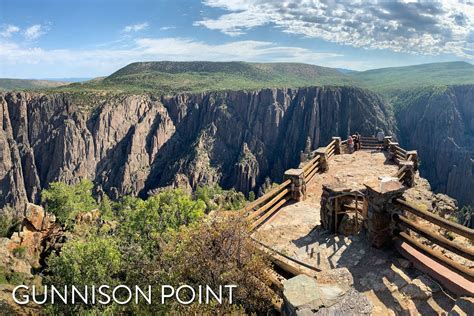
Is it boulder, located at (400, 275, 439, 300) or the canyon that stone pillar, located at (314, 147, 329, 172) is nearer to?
boulder, located at (400, 275, 439, 300)

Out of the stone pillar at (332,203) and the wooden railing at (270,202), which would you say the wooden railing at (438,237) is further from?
the wooden railing at (270,202)

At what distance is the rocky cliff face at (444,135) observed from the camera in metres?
131

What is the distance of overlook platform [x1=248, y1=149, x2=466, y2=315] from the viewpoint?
772cm

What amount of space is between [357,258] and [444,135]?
166 meters

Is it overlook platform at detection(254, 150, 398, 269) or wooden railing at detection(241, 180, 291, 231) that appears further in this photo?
wooden railing at detection(241, 180, 291, 231)

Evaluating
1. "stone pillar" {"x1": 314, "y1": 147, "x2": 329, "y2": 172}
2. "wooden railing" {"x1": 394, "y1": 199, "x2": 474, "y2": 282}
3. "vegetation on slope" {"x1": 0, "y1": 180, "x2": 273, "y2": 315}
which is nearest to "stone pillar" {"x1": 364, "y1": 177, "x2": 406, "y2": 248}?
"wooden railing" {"x1": 394, "y1": 199, "x2": 474, "y2": 282}

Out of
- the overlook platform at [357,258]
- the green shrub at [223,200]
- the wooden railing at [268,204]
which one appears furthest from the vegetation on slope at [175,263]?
the green shrub at [223,200]

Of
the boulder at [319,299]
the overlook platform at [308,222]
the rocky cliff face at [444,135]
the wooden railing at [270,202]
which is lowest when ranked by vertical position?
the rocky cliff face at [444,135]

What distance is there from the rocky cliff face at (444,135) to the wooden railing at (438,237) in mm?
134292

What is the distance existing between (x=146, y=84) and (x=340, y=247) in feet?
577

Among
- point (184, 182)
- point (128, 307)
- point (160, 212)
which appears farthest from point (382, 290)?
point (184, 182)

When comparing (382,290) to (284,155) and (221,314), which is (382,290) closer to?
(221,314)

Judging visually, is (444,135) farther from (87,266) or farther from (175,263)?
(175,263)

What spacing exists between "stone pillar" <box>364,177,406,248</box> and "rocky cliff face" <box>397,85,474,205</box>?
440ft
